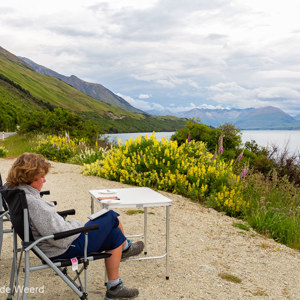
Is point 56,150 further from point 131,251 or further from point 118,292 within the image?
point 118,292

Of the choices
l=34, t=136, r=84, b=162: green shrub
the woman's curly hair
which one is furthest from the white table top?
l=34, t=136, r=84, b=162: green shrub

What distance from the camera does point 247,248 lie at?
5.43 metres

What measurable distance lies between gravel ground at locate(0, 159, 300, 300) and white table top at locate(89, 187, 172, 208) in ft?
3.01

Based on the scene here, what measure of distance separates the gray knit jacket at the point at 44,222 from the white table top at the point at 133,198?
0.64 metres

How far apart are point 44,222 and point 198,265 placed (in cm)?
234

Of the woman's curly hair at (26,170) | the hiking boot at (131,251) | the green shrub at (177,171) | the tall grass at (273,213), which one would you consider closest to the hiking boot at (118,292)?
the hiking boot at (131,251)

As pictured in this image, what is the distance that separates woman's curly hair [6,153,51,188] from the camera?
9.88ft

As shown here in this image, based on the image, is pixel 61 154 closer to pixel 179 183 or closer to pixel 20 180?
pixel 179 183

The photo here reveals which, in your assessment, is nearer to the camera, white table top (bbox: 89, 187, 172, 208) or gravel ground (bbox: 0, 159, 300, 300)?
white table top (bbox: 89, 187, 172, 208)

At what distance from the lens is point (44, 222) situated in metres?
3.01

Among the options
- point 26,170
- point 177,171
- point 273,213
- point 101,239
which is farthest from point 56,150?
point 26,170

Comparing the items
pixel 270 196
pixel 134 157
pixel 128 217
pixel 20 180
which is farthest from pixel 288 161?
pixel 20 180

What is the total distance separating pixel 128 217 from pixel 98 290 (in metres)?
2.96

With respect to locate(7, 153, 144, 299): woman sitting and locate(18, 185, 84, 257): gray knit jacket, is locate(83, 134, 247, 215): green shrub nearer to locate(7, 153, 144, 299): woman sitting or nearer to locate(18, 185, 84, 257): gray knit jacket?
locate(7, 153, 144, 299): woman sitting
